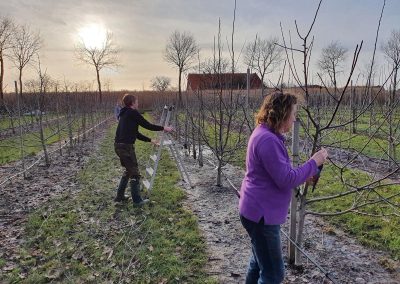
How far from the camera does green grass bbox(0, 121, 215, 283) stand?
388 centimetres

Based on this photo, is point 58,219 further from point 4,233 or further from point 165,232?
point 165,232

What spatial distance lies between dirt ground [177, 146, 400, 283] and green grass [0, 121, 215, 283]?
20cm

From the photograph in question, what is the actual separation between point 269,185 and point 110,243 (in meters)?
2.95

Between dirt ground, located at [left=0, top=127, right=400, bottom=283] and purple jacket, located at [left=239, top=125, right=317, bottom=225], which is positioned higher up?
purple jacket, located at [left=239, top=125, right=317, bottom=225]

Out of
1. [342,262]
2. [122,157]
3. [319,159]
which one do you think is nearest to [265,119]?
[319,159]

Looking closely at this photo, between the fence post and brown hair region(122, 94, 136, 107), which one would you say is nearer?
the fence post

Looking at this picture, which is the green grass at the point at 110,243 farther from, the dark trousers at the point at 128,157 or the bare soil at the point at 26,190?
the dark trousers at the point at 128,157

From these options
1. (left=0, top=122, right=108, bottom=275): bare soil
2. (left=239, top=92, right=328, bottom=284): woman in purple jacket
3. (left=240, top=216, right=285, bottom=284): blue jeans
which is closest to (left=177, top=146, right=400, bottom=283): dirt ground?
(left=240, top=216, right=285, bottom=284): blue jeans

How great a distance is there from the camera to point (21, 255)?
14.2 ft

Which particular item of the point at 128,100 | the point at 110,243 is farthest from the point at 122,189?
the point at 110,243

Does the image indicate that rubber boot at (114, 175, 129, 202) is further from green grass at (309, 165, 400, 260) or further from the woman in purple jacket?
the woman in purple jacket

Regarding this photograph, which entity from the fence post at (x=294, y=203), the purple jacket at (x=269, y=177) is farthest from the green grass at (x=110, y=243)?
the purple jacket at (x=269, y=177)

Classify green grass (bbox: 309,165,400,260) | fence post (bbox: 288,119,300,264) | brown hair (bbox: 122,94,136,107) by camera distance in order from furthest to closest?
brown hair (bbox: 122,94,136,107) < green grass (bbox: 309,165,400,260) < fence post (bbox: 288,119,300,264)

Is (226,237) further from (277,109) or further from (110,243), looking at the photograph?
(277,109)
